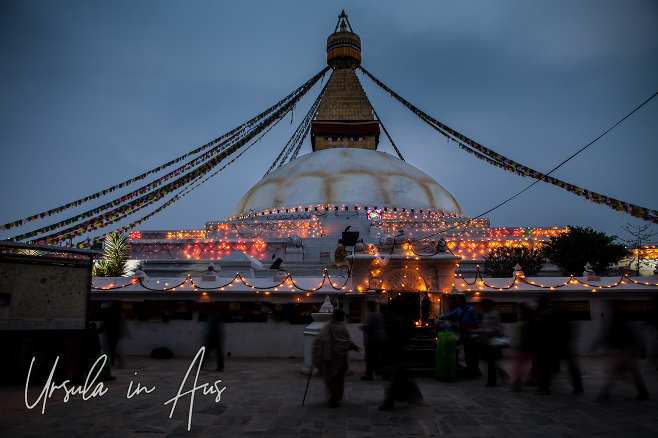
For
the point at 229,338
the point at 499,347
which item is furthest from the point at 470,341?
the point at 229,338

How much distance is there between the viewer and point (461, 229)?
939 inches

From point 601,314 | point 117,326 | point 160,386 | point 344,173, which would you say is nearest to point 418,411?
point 160,386

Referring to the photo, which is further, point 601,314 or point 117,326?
point 601,314

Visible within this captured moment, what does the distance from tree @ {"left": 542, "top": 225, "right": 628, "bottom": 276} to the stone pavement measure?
385 inches

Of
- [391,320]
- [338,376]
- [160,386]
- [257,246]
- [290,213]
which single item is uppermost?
[290,213]

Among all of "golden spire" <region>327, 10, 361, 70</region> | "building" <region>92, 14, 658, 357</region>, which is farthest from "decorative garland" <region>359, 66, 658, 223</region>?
"golden spire" <region>327, 10, 361, 70</region>

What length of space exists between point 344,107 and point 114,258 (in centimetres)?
2348

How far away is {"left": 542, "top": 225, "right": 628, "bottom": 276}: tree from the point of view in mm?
16688

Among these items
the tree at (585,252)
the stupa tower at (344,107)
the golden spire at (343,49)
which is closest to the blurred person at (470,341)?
the tree at (585,252)

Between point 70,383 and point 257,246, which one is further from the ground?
point 257,246

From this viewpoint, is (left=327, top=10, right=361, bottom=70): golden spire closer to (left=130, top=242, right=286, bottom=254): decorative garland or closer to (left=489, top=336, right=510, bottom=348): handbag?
(left=130, top=242, right=286, bottom=254): decorative garland

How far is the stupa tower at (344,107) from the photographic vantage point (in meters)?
36.5

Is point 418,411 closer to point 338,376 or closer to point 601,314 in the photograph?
point 338,376

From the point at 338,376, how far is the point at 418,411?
3.64 feet
